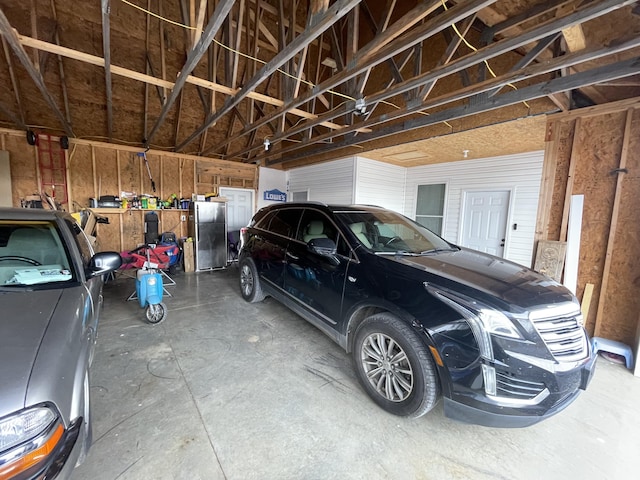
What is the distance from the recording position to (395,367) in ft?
6.37

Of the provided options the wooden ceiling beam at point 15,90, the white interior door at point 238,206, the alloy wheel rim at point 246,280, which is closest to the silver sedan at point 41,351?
the alloy wheel rim at point 246,280

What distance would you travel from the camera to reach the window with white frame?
6570 mm

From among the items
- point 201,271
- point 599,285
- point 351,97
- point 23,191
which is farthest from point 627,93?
point 23,191

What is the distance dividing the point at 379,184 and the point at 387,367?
530 cm

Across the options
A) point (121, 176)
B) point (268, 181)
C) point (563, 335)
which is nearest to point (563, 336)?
point (563, 335)

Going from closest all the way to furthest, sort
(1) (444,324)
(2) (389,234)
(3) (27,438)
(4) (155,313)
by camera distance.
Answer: (3) (27,438), (1) (444,324), (2) (389,234), (4) (155,313)

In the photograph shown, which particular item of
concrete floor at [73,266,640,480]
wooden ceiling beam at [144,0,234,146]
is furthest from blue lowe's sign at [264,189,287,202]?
concrete floor at [73,266,640,480]

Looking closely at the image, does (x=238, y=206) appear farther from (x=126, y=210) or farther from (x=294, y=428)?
(x=294, y=428)

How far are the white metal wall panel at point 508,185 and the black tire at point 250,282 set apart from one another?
4819mm

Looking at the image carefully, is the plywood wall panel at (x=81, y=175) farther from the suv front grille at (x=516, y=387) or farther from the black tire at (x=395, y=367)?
the suv front grille at (x=516, y=387)

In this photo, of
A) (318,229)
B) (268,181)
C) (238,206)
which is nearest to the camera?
(318,229)

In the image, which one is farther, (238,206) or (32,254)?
(238,206)

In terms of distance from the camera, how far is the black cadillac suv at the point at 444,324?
1521mm

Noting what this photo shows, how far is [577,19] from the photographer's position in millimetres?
1860
